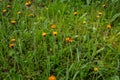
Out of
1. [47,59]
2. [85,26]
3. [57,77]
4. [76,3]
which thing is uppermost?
[76,3]

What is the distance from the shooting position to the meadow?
2016 millimetres

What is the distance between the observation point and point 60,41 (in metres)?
2.31

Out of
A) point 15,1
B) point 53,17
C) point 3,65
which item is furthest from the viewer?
point 15,1

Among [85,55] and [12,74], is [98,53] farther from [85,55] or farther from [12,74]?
[12,74]

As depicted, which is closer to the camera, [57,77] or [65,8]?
[57,77]

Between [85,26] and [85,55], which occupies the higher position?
[85,26]

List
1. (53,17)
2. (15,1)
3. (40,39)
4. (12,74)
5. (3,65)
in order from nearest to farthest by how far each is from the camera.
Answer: (12,74) → (3,65) → (40,39) → (53,17) → (15,1)

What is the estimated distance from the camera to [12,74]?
197 centimetres

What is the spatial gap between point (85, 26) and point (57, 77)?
2.32ft

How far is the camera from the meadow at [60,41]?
6.61 ft

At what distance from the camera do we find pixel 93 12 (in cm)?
270

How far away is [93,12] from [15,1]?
3.22ft

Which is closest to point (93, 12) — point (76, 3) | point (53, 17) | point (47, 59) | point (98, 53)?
point (76, 3)

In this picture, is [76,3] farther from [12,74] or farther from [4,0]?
[12,74]
